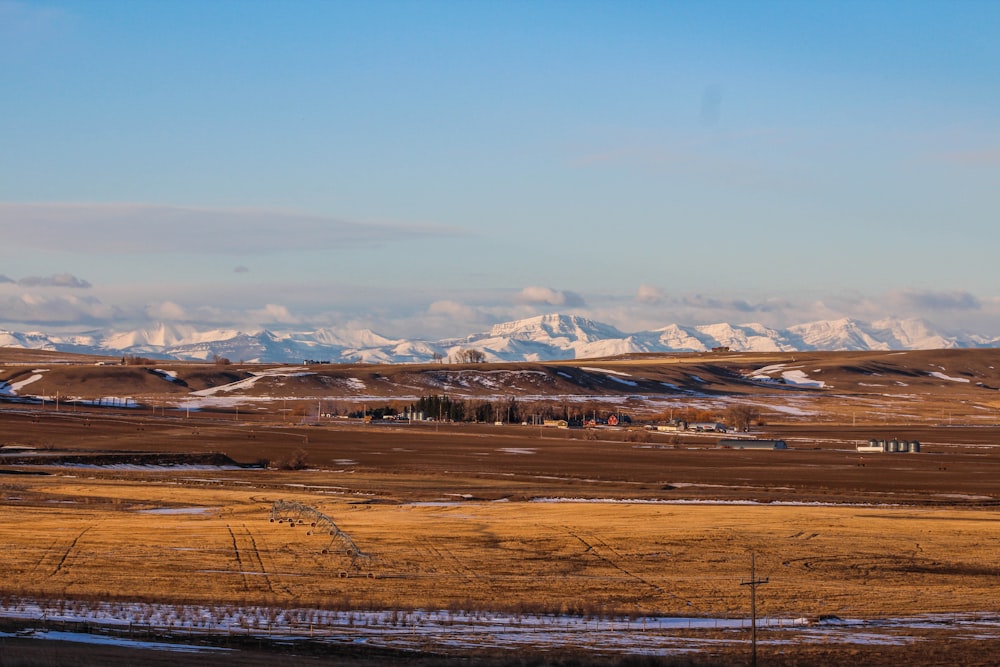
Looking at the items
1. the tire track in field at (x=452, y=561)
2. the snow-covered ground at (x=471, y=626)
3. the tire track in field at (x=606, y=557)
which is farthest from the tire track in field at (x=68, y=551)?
the tire track in field at (x=606, y=557)

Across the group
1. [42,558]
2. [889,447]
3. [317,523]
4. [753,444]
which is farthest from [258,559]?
[889,447]

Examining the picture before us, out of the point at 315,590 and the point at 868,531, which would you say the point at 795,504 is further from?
the point at 315,590

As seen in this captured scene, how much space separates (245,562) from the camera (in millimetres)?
40844

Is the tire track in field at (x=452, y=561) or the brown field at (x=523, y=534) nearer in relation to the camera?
the brown field at (x=523, y=534)

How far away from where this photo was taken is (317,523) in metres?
50.9

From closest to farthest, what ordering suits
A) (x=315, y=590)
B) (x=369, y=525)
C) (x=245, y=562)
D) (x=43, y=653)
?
(x=43, y=653) < (x=315, y=590) < (x=245, y=562) < (x=369, y=525)

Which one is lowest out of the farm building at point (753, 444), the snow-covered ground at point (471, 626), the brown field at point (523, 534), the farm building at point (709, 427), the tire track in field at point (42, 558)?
the farm building at point (709, 427)

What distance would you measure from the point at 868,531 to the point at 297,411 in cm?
14666

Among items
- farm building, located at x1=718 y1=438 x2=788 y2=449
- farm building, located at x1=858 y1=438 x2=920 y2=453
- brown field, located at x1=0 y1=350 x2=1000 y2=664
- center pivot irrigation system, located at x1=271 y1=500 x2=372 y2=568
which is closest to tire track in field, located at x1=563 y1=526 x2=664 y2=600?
brown field, located at x1=0 y1=350 x2=1000 y2=664

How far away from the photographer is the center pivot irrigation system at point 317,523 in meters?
43.1

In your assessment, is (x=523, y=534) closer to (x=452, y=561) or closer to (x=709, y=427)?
(x=452, y=561)

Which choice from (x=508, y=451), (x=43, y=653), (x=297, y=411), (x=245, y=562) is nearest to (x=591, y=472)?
(x=508, y=451)

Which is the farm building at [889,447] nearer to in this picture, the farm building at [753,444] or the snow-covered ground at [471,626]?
the farm building at [753,444]

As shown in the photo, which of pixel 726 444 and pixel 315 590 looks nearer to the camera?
pixel 315 590
